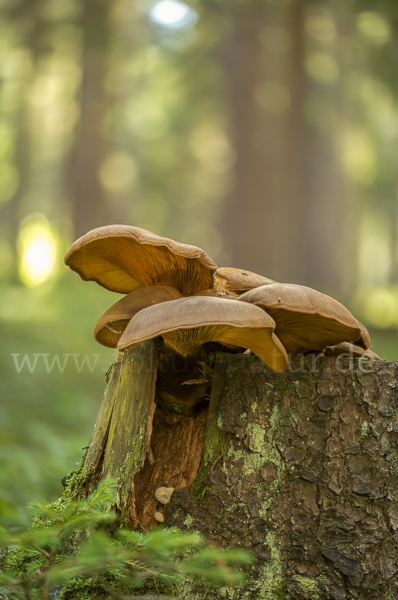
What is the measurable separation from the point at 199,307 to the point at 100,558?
0.87 meters

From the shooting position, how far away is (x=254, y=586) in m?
1.92

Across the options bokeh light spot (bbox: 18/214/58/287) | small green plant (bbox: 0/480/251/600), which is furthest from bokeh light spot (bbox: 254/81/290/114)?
small green plant (bbox: 0/480/251/600)

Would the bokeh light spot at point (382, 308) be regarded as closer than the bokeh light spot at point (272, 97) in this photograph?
Yes

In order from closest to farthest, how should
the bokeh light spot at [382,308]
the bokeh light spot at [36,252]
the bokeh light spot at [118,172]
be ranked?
the bokeh light spot at [382,308]
the bokeh light spot at [36,252]
the bokeh light spot at [118,172]

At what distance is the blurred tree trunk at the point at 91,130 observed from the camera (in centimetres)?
1093

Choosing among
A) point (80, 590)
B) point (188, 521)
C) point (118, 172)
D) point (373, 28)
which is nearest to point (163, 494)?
point (188, 521)

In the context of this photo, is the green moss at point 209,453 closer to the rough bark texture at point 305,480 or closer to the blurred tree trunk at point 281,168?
the rough bark texture at point 305,480

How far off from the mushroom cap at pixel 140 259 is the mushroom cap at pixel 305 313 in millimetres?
360

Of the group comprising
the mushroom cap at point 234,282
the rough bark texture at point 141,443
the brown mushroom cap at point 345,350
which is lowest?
the rough bark texture at point 141,443

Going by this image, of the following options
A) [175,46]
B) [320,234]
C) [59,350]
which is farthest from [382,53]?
[59,350]

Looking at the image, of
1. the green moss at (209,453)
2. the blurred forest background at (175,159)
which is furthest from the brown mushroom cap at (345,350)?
the blurred forest background at (175,159)

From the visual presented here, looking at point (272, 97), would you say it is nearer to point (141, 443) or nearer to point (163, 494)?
point (141, 443)

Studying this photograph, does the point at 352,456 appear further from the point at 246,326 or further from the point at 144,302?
the point at 144,302

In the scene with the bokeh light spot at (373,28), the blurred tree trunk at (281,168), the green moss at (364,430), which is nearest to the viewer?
the green moss at (364,430)
